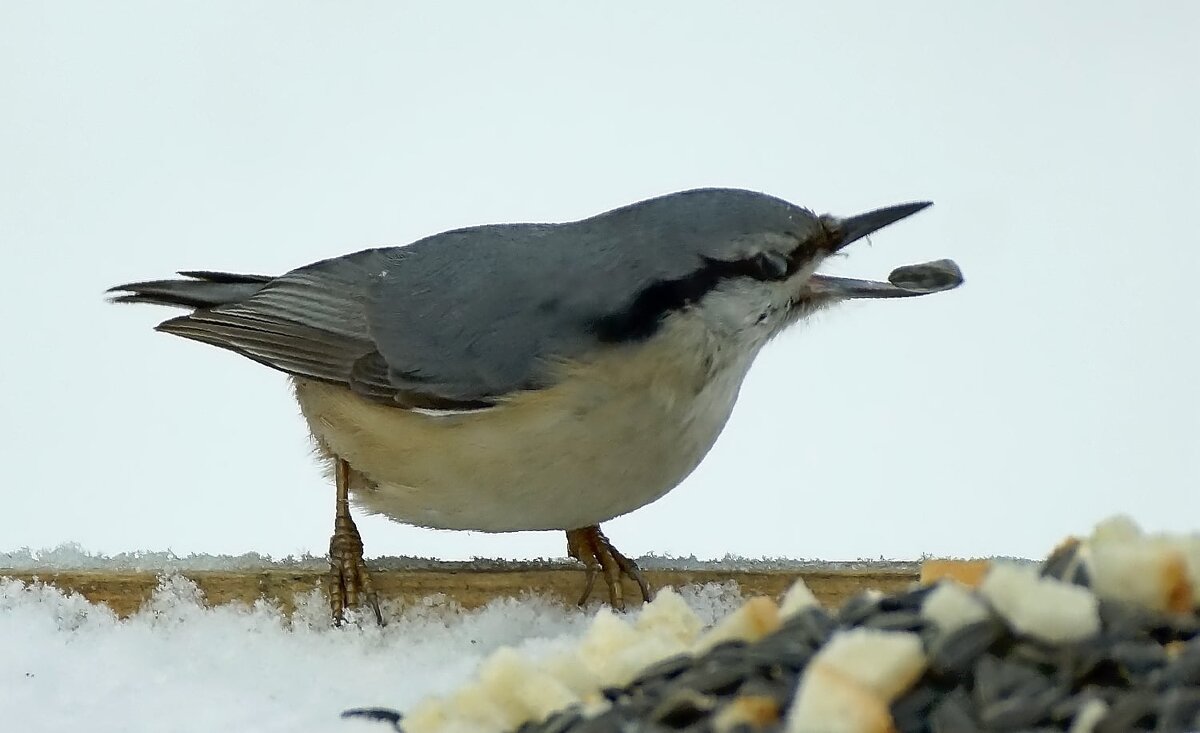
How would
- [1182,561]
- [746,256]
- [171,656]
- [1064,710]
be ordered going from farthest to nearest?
[746,256] < [171,656] < [1182,561] < [1064,710]

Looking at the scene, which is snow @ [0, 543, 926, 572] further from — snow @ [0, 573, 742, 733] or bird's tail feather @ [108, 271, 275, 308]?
bird's tail feather @ [108, 271, 275, 308]

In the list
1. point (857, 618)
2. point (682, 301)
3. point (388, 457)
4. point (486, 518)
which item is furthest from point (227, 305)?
point (857, 618)

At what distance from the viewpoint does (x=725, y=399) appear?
167cm

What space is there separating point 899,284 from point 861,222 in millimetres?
91

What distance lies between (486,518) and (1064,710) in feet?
3.03

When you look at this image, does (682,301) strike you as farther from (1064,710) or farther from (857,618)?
(1064,710)

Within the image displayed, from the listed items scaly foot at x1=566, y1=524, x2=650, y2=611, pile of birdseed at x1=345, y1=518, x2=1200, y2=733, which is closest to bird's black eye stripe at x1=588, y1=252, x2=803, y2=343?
scaly foot at x1=566, y1=524, x2=650, y2=611

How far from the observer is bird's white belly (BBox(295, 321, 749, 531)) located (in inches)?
62.2

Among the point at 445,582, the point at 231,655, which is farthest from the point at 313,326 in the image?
the point at 231,655

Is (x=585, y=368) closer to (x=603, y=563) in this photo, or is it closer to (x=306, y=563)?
(x=603, y=563)

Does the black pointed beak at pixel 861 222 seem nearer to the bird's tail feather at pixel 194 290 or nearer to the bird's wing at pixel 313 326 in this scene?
the bird's wing at pixel 313 326

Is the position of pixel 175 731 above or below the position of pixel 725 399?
below

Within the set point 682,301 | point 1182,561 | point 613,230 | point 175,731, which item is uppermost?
point 613,230

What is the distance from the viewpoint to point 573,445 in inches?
62.0
